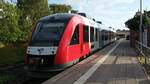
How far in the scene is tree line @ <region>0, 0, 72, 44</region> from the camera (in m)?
48.9

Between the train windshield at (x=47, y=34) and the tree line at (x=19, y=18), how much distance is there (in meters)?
29.5

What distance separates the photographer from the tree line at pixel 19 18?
48.9m

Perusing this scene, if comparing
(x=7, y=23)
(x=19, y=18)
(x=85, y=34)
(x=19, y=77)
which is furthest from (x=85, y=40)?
(x=19, y=18)

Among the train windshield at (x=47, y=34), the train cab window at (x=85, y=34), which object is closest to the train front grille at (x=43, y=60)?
the train windshield at (x=47, y=34)

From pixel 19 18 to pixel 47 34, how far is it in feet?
139

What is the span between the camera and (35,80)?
19141 mm

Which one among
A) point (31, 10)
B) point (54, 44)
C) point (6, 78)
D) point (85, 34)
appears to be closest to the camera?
point (54, 44)

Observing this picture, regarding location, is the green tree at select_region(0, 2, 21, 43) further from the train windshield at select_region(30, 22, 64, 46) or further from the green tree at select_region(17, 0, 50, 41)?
the train windshield at select_region(30, 22, 64, 46)

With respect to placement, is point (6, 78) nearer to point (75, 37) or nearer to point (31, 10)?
point (75, 37)

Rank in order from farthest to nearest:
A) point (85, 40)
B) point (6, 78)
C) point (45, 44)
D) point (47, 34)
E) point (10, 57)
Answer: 1. point (10, 57)
2. point (85, 40)
3. point (6, 78)
4. point (47, 34)
5. point (45, 44)

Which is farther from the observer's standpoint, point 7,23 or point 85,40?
point 7,23

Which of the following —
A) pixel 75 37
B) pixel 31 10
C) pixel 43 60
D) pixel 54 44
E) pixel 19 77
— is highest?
pixel 31 10

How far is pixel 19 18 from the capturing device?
60.3 metres

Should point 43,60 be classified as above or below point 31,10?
below
